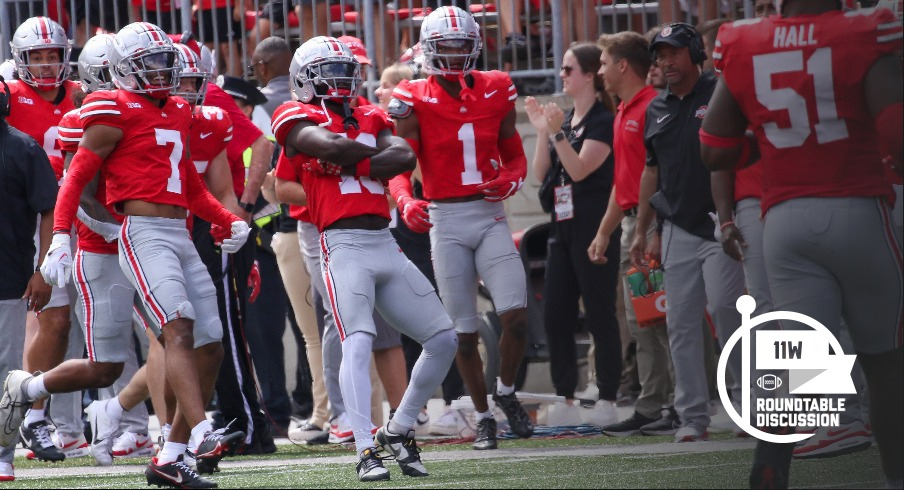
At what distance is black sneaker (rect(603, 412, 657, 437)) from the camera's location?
8102 millimetres

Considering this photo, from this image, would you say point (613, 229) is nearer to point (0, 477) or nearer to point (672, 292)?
point (672, 292)

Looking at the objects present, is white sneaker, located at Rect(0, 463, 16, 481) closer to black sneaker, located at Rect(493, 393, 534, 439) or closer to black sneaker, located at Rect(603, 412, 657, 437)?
black sneaker, located at Rect(493, 393, 534, 439)

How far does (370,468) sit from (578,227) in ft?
9.27

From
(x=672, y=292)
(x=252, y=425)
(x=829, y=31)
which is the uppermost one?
(x=829, y=31)

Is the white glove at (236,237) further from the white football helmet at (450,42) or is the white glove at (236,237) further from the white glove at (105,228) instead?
the white football helmet at (450,42)

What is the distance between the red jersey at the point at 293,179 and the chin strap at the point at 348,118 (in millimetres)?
819

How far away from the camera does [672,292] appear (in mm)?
7547

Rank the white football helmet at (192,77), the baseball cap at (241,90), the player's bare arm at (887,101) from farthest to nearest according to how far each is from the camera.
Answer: the baseball cap at (241,90)
the white football helmet at (192,77)
the player's bare arm at (887,101)

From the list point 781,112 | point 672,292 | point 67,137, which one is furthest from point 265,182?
point 781,112

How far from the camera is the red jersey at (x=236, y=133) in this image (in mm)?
8398

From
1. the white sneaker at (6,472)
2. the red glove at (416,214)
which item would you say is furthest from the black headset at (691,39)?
the white sneaker at (6,472)

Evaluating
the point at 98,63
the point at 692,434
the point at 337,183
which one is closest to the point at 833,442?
the point at 692,434

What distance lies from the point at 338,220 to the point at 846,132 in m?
2.43

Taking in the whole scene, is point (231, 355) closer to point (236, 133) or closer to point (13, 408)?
point (236, 133)
